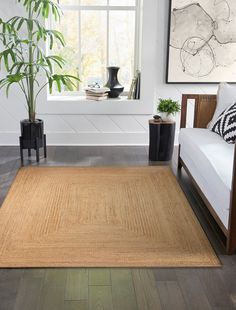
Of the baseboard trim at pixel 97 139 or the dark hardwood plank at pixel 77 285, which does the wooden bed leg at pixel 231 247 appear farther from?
the baseboard trim at pixel 97 139

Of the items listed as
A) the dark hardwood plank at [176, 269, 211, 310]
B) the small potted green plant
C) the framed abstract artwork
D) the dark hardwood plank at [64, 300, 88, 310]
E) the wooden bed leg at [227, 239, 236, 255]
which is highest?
the framed abstract artwork

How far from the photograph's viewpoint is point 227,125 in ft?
12.4

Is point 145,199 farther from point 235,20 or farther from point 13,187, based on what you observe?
point 235,20

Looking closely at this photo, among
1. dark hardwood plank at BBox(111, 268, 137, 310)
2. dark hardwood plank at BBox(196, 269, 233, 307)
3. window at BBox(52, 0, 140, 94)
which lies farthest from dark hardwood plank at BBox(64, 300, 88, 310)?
window at BBox(52, 0, 140, 94)

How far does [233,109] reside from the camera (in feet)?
12.6

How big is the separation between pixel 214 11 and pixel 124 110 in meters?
1.27

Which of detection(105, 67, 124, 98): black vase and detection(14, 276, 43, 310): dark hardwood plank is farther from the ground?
detection(105, 67, 124, 98): black vase

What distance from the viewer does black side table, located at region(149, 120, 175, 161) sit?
4559 millimetres

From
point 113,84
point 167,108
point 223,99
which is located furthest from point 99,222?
point 113,84

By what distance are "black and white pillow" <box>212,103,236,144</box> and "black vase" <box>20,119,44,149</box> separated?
157 cm

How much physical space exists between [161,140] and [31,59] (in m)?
1.36

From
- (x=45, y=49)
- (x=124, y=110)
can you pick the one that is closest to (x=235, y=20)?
(x=124, y=110)

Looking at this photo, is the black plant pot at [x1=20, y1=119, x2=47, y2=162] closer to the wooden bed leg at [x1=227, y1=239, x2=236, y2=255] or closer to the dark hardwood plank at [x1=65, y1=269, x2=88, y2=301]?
the dark hardwood plank at [x1=65, y1=269, x2=88, y2=301]

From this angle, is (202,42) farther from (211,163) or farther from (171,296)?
(171,296)
